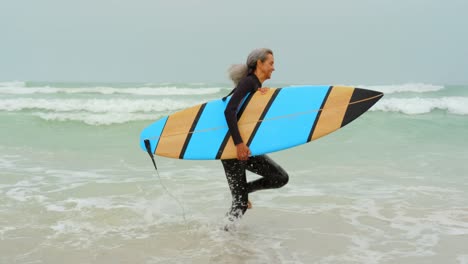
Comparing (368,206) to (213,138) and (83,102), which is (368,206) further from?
(83,102)

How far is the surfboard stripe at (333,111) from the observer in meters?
3.50

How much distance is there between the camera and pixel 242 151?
10.8ft

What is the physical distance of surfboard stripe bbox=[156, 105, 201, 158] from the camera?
3826mm

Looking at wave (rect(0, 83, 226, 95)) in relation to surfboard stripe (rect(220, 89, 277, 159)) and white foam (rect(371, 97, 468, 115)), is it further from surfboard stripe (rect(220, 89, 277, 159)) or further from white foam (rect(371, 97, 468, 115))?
surfboard stripe (rect(220, 89, 277, 159))

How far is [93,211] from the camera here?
14.1 feet

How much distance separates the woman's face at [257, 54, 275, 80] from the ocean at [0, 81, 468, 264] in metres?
1.24

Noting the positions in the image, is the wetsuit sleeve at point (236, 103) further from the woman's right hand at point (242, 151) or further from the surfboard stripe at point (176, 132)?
the surfboard stripe at point (176, 132)

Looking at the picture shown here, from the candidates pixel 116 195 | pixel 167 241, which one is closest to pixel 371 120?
pixel 116 195

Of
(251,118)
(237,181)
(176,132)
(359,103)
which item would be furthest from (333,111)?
(176,132)

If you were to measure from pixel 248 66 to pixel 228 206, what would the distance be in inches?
68.8

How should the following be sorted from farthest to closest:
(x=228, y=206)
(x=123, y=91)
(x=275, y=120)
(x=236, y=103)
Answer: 1. (x=123, y=91)
2. (x=228, y=206)
3. (x=275, y=120)
4. (x=236, y=103)

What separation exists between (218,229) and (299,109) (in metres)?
1.14

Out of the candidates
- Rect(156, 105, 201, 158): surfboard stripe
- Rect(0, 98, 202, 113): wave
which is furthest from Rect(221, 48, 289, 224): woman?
Rect(0, 98, 202, 113): wave

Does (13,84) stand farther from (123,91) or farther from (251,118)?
(251,118)
